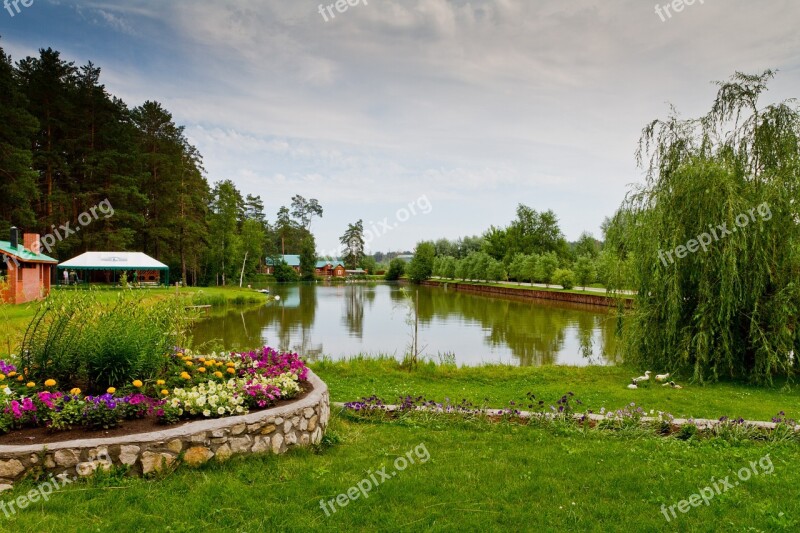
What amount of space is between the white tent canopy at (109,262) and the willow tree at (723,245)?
1174 inches

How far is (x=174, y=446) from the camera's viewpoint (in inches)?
160

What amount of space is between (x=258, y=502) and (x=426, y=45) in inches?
504

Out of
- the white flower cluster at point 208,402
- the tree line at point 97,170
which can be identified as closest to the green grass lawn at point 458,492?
the white flower cluster at point 208,402

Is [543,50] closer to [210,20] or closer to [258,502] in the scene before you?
[210,20]

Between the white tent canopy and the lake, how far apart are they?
7.31 meters

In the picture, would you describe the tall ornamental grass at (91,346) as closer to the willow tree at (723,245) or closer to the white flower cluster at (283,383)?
the white flower cluster at (283,383)

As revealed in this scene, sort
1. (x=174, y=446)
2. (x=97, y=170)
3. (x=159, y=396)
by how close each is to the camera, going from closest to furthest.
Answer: (x=174, y=446), (x=159, y=396), (x=97, y=170)

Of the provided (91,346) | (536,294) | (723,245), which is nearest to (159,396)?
(91,346)

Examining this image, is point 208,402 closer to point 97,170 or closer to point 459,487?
point 459,487

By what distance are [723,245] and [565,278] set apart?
32968 mm

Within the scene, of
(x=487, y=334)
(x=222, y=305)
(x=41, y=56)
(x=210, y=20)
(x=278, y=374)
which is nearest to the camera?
(x=278, y=374)

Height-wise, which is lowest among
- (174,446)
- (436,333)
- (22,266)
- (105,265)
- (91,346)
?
(436,333)

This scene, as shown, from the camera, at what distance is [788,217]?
8711 mm

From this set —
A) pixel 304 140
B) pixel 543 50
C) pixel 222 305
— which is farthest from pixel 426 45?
pixel 222 305
